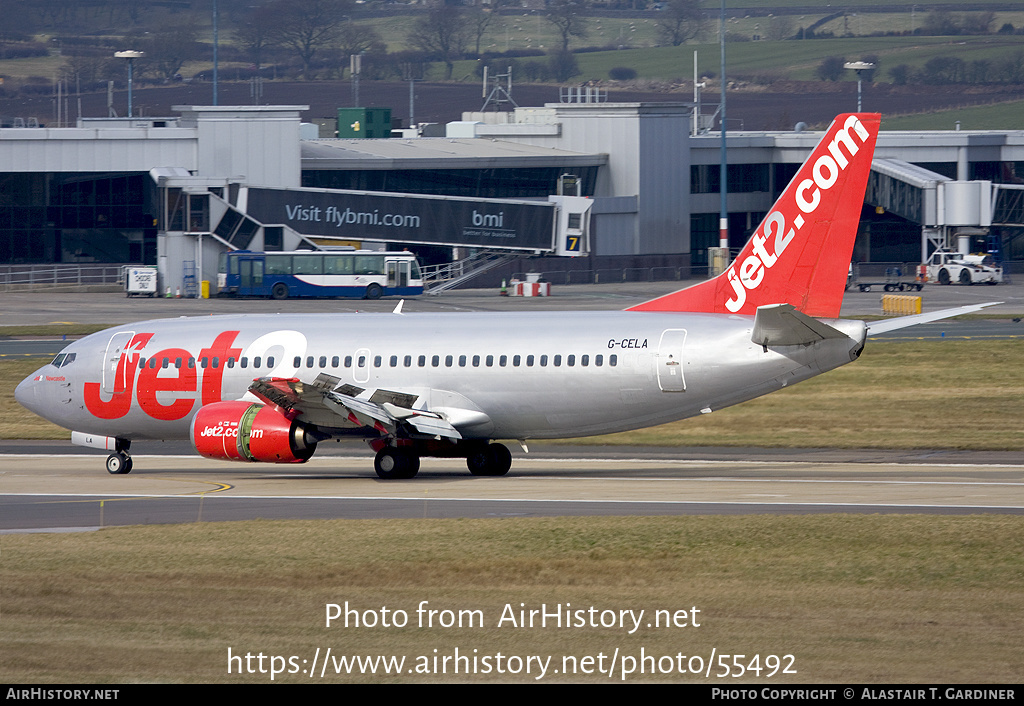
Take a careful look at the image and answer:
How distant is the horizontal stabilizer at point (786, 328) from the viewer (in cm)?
3062

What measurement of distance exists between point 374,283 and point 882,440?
189 ft

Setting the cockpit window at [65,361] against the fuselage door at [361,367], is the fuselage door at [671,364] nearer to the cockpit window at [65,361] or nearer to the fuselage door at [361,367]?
the fuselage door at [361,367]

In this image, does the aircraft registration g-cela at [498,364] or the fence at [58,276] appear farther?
the fence at [58,276]

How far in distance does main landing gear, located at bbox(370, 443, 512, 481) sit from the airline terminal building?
6408cm

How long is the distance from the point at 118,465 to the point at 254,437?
6.02m

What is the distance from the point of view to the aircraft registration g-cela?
106 feet

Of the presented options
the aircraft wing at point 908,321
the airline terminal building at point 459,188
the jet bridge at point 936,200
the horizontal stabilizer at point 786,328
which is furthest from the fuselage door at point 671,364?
the jet bridge at point 936,200

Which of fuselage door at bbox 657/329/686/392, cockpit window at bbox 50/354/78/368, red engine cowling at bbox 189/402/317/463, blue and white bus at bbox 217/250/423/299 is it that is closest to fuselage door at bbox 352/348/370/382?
red engine cowling at bbox 189/402/317/463

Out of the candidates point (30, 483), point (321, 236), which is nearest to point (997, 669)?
point (30, 483)

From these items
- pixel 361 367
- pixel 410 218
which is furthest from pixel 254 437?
pixel 410 218

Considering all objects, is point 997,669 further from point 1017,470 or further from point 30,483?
point 30,483

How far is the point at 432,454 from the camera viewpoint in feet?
117

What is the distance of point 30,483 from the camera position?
1361 inches

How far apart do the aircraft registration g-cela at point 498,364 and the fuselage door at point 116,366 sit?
54 millimetres
